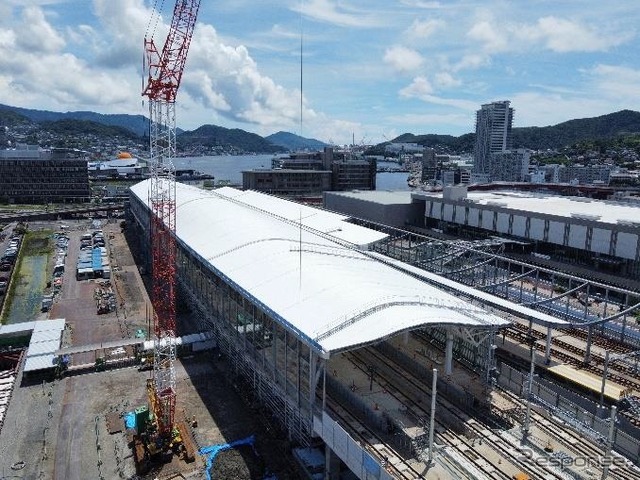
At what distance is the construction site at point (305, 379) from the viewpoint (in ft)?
70.1

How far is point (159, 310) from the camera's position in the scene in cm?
2966

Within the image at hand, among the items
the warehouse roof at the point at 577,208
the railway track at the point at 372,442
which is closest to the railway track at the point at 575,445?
the railway track at the point at 372,442

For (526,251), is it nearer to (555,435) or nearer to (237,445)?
(555,435)

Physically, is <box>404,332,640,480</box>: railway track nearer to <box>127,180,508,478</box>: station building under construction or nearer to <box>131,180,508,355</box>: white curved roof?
<box>127,180,508,478</box>: station building under construction

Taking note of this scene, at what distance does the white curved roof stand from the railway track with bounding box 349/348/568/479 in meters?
4.37

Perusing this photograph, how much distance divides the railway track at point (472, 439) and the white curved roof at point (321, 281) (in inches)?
172

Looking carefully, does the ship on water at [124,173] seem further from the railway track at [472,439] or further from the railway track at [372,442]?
the railway track at [372,442]

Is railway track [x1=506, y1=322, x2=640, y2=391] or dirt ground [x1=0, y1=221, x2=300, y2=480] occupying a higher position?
railway track [x1=506, y1=322, x2=640, y2=391]

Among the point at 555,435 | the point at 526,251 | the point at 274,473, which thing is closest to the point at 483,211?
the point at 526,251

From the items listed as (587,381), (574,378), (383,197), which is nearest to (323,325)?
(574,378)

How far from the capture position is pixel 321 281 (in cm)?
2839

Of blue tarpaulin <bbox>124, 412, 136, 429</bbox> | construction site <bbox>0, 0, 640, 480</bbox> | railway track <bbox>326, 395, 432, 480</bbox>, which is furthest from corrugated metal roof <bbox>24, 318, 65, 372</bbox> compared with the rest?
railway track <bbox>326, 395, 432, 480</bbox>

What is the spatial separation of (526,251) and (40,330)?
5113 centimetres

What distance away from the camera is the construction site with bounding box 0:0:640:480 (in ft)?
70.1
